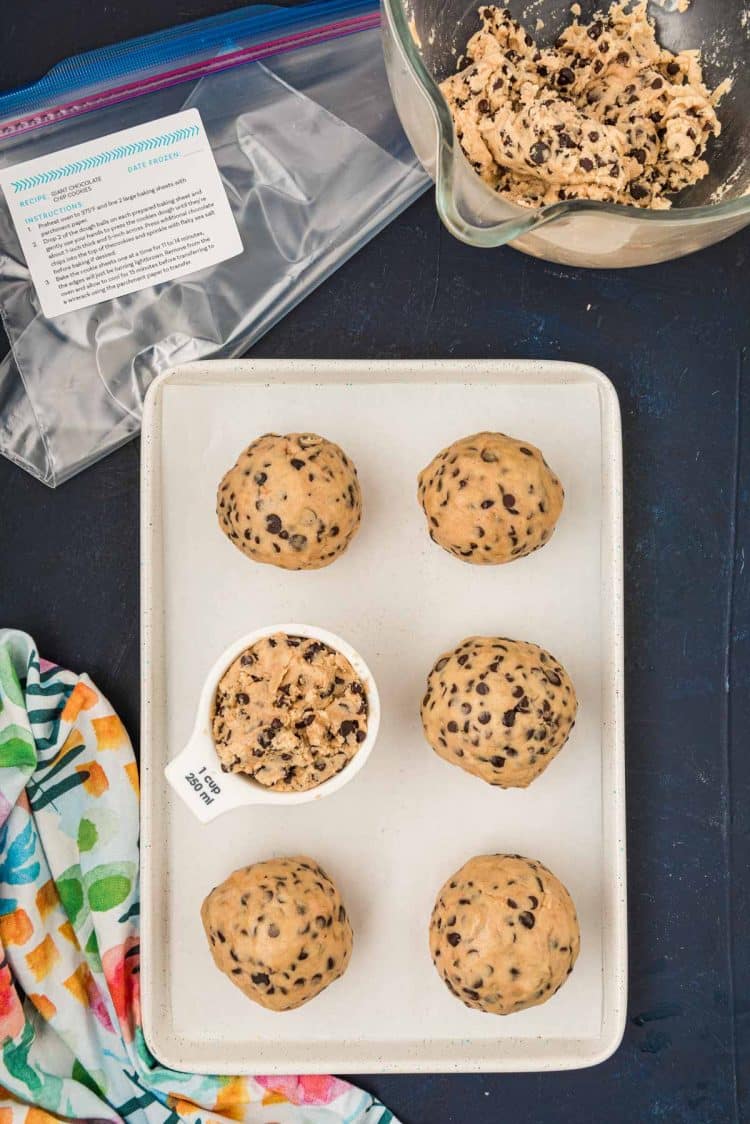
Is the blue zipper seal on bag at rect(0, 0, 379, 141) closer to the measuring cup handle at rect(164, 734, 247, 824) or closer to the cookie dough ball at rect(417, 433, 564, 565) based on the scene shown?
the cookie dough ball at rect(417, 433, 564, 565)

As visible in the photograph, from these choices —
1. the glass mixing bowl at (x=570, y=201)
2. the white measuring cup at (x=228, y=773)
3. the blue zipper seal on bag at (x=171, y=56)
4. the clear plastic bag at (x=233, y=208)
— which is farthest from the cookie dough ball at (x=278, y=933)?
the blue zipper seal on bag at (x=171, y=56)

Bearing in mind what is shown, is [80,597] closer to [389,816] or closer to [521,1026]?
[389,816]

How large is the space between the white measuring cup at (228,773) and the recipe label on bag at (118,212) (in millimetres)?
451

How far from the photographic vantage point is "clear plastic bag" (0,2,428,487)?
117cm

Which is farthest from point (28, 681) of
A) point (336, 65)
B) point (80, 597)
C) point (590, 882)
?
point (336, 65)

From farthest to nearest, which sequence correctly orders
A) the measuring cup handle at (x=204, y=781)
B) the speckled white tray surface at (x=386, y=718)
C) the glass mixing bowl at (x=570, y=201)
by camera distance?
the speckled white tray surface at (x=386, y=718) < the measuring cup handle at (x=204, y=781) < the glass mixing bowl at (x=570, y=201)

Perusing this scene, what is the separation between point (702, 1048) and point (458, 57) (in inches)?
41.4

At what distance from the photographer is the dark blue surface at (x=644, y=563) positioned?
1.16 m

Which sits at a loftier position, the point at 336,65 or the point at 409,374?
the point at 336,65

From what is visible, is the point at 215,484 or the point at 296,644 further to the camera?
the point at 215,484

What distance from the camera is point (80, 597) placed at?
1162 mm

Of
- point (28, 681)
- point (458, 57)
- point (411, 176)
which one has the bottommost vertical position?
point (28, 681)

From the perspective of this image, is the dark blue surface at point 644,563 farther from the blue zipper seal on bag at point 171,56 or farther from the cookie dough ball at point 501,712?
the cookie dough ball at point 501,712

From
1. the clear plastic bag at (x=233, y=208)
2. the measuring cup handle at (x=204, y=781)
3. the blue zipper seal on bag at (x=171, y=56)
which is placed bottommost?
the measuring cup handle at (x=204, y=781)
